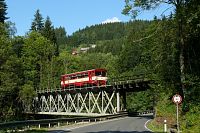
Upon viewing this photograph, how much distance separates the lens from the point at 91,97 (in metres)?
71.9

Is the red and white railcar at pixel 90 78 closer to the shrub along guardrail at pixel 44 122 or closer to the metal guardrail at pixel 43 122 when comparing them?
the shrub along guardrail at pixel 44 122

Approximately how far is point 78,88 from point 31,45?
37498mm

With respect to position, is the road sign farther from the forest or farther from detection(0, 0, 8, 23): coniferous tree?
detection(0, 0, 8, 23): coniferous tree

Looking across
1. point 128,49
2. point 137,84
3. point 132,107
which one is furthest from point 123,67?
point 137,84

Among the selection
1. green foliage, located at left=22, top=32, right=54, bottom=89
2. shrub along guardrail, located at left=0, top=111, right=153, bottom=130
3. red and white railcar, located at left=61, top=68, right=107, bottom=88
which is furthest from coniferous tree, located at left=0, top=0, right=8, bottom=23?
shrub along guardrail, located at left=0, top=111, right=153, bottom=130

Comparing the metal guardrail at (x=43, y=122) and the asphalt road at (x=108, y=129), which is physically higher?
the metal guardrail at (x=43, y=122)

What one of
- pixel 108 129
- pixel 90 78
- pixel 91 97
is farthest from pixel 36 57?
pixel 108 129

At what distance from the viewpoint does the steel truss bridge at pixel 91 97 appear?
62200mm

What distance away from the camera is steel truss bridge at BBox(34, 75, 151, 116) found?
2449 inches

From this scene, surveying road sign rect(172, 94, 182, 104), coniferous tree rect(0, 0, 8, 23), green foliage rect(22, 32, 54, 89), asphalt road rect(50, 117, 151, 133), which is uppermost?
coniferous tree rect(0, 0, 8, 23)

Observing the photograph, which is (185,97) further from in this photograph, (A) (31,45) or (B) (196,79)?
(A) (31,45)

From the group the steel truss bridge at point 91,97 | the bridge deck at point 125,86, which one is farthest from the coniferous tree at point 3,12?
the bridge deck at point 125,86

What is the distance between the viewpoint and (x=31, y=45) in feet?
348

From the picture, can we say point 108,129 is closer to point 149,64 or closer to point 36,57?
point 149,64
